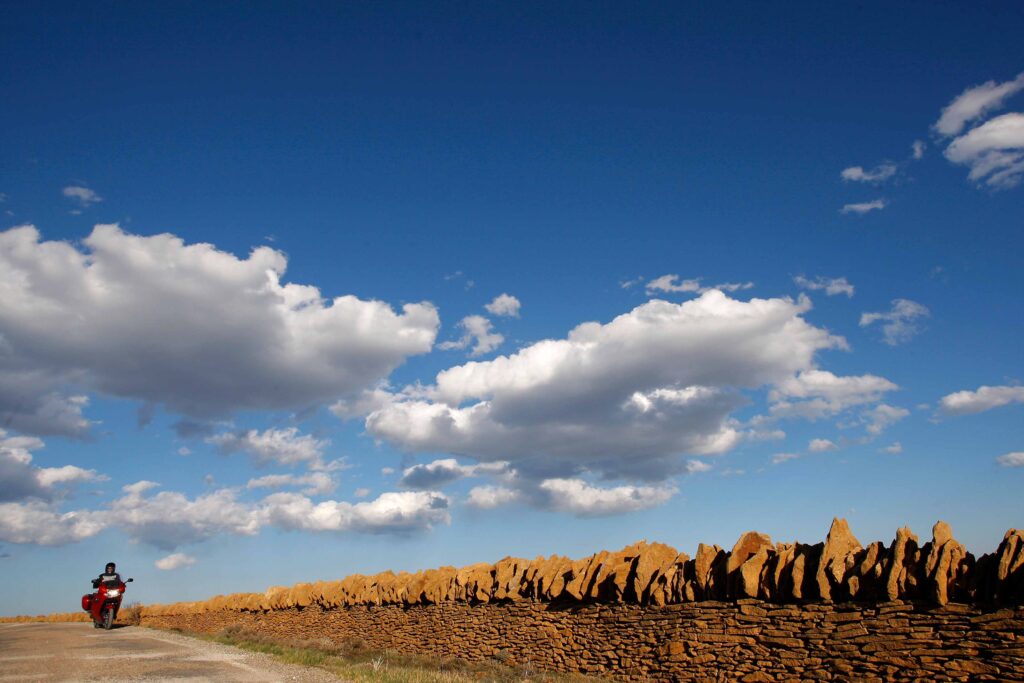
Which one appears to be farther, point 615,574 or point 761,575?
point 615,574

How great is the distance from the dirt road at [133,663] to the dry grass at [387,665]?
2.30ft

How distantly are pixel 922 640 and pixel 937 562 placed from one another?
1.02 meters

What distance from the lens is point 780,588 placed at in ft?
33.3

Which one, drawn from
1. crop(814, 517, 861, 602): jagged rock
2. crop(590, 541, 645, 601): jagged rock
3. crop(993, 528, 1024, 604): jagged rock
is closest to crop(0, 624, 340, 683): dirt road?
crop(590, 541, 645, 601): jagged rock

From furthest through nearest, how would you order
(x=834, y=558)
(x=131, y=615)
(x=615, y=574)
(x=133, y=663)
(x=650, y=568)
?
(x=131, y=615)
(x=133, y=663)
(x=615, y=574)
(x=650, y=568)
(x=834, y=558)

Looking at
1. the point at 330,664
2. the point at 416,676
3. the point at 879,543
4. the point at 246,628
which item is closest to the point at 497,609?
the point at 416,676

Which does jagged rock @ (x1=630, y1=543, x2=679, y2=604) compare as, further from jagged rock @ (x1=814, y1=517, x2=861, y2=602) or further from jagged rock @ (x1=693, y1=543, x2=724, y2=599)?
jagged rock @ (x1=814, y1=517, x2=861, y2=602)

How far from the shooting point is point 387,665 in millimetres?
15523

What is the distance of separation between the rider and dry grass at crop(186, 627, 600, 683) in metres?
7.63

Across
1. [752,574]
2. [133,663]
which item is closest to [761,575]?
[752,574]

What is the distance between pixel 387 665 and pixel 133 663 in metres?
5.34

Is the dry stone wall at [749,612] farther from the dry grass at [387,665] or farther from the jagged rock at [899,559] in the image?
the dry grass at [387,665]

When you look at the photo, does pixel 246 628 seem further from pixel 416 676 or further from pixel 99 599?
pixel 416 676

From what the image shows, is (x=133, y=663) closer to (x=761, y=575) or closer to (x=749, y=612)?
(x=749, y=612)
